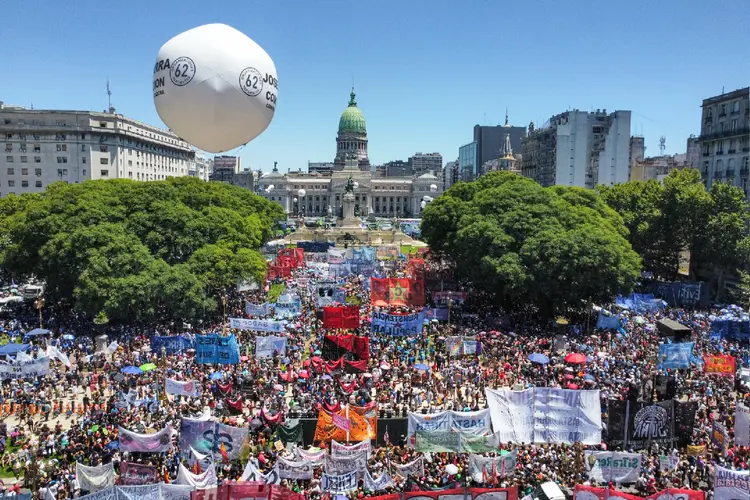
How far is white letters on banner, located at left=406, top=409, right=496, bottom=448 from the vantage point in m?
17.4

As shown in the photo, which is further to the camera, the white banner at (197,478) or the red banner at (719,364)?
the red banner at (719,364)

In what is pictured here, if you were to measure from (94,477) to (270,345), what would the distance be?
1083 centimetres

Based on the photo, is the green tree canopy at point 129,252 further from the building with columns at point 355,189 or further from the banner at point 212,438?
the building with columns at point 355,189

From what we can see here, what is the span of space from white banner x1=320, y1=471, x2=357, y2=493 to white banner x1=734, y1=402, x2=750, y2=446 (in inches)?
456

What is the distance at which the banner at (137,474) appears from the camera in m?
15.3

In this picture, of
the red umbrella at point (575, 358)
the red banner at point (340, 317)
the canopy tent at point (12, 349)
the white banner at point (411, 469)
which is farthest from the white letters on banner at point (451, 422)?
the canopy tent at point (12, 349)

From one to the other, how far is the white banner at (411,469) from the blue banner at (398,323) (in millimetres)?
12667

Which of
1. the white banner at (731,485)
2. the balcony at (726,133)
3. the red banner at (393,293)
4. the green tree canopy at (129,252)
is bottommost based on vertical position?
the white banner at (731,485)

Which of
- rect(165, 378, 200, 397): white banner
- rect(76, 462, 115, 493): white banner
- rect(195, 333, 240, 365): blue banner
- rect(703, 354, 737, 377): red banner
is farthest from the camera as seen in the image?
rect(195, 333, 240, 365): blue banner

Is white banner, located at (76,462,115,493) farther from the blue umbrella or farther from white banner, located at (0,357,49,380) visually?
the blue umbrella

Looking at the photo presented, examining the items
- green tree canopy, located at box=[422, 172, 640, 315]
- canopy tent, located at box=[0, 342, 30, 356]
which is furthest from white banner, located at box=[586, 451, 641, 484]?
canopy tent, located at box=[0, 342, 30, 356]

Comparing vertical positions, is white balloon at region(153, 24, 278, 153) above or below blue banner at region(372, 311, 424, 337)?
above

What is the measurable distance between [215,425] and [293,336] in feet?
43.2

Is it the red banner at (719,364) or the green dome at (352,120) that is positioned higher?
the green dome at (352,120)
